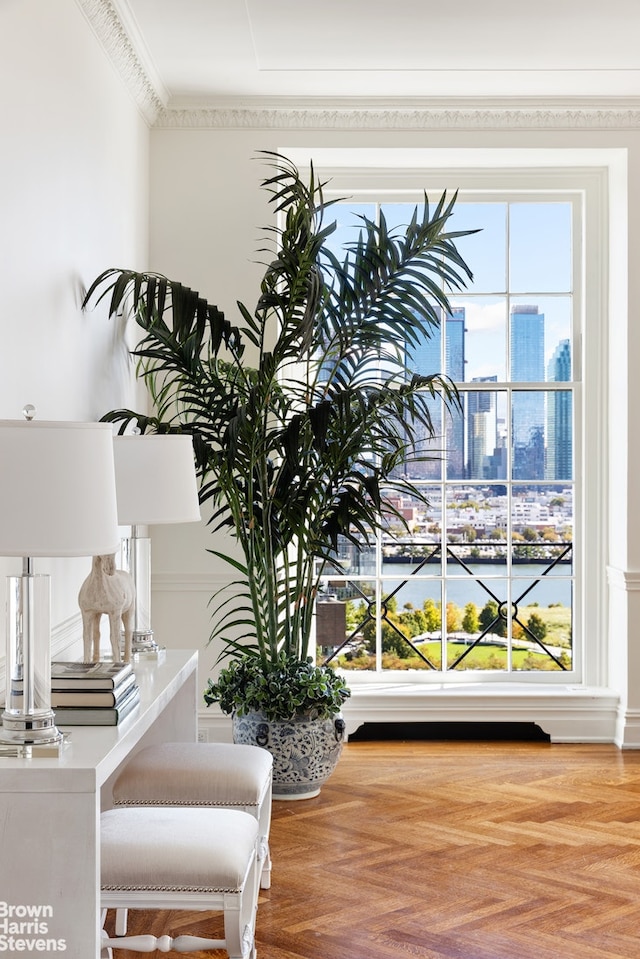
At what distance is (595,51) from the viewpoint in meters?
4.45

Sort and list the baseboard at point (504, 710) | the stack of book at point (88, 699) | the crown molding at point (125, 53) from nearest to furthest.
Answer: the stack of book at point (88, 699) < the crown molding at point (125, 53) < the baseboard at point (504, 710)

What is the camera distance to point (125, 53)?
419 centimetres

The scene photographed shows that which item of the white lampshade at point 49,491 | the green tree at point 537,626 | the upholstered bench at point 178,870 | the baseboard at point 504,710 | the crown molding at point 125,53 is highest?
the crown molding at point 125,53

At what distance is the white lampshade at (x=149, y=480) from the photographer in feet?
10.2

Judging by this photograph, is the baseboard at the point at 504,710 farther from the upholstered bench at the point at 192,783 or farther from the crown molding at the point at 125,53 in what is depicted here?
the crown molding at the point at 125,53

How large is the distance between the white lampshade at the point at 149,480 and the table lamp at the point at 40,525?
0.92 m

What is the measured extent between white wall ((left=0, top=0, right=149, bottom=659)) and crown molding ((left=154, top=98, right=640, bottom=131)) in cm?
62

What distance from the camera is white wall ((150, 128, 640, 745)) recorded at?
502 centimetres

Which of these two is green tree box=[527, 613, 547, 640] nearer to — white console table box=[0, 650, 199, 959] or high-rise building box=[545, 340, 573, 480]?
high-rise building box=[545, 340, 573, 480]

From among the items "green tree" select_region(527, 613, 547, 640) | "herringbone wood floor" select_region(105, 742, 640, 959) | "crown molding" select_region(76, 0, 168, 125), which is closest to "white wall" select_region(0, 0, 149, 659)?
"crown molding" select_region(76, 0, 168, 125)

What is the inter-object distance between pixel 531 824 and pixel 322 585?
6.19 ft

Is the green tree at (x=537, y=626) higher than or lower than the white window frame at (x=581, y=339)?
lower

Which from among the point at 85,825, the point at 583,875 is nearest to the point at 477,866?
the point at 583,875

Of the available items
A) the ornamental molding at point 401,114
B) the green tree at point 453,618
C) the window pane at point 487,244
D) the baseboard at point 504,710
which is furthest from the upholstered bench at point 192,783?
the window pane at point 487,244
